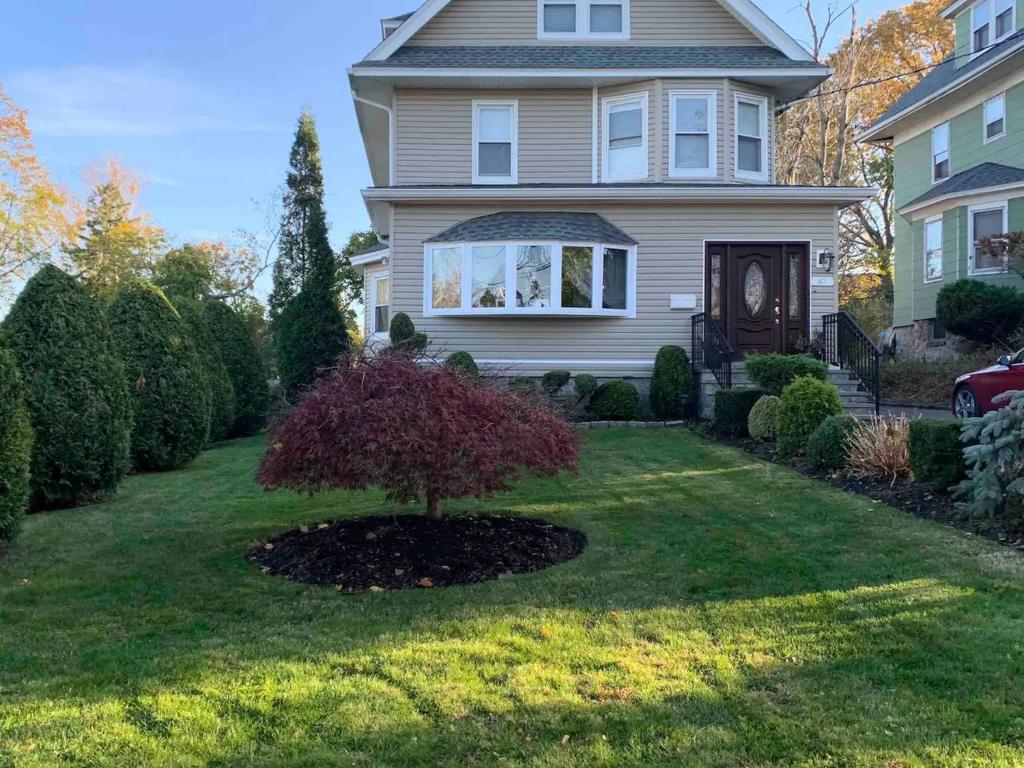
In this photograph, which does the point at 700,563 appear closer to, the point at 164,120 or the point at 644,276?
the point at 644,276

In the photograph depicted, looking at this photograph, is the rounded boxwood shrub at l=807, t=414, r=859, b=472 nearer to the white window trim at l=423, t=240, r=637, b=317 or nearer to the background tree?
the white window trim at l=423, t=240, r=637, b=317

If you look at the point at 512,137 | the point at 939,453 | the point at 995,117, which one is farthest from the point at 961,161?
Result: the point at 939,453

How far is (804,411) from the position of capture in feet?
29.5

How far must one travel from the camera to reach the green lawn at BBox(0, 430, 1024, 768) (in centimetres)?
276

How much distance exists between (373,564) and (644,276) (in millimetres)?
10383

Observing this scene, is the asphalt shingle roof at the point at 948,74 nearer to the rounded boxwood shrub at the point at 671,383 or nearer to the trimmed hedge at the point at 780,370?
the rounded boxwood shrub at the point at 671,383

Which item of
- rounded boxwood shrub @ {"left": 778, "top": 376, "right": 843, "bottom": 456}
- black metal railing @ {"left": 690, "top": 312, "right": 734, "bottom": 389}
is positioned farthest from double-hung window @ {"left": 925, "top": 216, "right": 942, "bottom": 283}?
rounded boxwood shrub @ {"left": 778, "top": 376, "right": 843, "bottom": 456}

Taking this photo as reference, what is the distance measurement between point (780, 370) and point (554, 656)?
7.98 m

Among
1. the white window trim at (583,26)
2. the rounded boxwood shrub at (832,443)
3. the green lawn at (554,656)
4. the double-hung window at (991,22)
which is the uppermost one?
the double-hung window at (991,22)

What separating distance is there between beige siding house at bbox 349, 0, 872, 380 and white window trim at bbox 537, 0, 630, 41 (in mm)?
74

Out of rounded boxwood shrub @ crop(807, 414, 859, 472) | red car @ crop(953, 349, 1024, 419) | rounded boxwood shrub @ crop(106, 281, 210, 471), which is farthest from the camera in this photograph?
rounded boxwood shrub @ crop(106, 281, 210, 471)

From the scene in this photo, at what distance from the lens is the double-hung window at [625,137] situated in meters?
14.5

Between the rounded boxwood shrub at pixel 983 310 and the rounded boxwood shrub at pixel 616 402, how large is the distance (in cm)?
833

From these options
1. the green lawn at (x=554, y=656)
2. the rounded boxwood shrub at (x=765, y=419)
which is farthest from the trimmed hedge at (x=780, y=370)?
the green lawn at (x=554, y=656)
